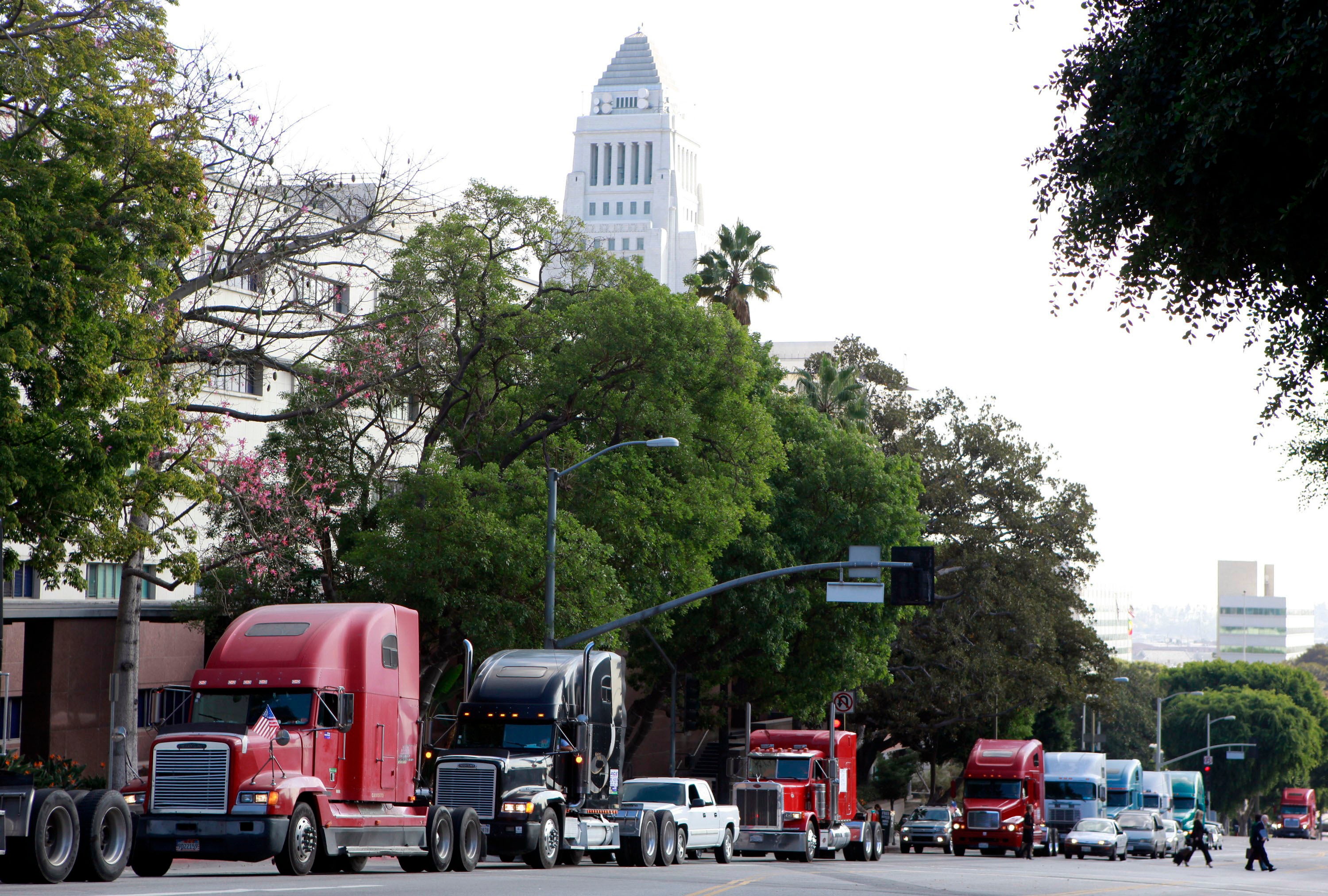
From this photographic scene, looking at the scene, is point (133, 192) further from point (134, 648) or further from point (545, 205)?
point (545, 205)

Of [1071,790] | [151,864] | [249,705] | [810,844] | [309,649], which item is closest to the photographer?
[151,864]

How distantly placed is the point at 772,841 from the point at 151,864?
18494 mm

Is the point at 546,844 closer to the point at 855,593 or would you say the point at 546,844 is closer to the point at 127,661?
the point at 127,661

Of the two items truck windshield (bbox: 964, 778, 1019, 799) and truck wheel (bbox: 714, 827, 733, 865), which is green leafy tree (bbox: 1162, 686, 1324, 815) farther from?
truck wheel (bbox: 714, 827, 733, 865)

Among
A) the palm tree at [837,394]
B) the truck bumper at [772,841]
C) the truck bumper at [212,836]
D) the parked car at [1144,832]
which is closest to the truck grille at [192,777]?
the truck bumper at [212,836]

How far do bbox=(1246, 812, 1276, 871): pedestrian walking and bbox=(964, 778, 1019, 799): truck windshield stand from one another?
282 inches

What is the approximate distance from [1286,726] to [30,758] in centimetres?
9840

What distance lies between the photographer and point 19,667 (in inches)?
1326

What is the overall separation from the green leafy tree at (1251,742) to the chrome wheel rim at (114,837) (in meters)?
103

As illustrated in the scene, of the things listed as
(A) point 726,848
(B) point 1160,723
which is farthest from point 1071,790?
(B) point 1160,723

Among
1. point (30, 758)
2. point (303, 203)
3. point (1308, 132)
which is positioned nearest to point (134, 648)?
point (30, 758)

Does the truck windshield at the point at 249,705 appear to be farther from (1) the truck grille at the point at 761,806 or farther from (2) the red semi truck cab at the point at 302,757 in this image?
(1) the truck grille at the point at 761,806

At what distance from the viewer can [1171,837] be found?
177 ft

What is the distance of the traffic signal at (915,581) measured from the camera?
27.3m
